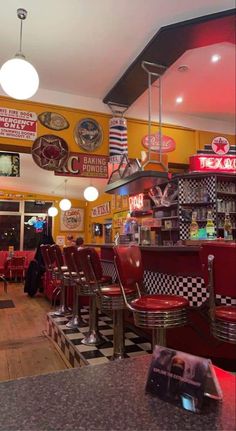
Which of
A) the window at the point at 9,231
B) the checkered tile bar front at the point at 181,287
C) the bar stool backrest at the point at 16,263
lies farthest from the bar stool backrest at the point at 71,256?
the window at the point at 9,231

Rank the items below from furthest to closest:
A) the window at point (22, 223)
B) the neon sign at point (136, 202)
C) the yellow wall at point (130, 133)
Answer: the window at point (22, 223) < the neon sign at point (136, 202) < the yellow wall at point (130, 133)

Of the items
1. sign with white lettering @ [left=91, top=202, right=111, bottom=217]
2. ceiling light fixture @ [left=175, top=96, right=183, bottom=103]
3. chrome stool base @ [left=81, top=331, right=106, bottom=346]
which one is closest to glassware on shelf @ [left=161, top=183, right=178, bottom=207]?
ceiling light fixture @ [left=175, top=96, right=183, bottom=103]

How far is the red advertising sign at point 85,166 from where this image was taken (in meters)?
4.69

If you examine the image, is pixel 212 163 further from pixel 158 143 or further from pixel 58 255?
pixel 58 255

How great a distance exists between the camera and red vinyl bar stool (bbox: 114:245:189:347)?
1926mm

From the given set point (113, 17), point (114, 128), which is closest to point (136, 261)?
point (113, 17)

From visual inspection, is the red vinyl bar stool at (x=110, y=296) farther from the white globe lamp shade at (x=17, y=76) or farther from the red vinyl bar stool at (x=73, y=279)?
the white globe lamp shade at (x=17, y=76)

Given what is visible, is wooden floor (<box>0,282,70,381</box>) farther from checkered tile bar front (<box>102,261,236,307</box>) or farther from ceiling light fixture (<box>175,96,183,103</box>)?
ceiling light fixture (<box>175,96,183,103</box>)

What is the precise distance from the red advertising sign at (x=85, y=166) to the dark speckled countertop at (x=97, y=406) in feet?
13.5

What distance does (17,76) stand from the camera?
296cm

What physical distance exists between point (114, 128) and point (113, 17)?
6.01ft

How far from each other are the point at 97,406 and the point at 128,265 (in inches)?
64.9

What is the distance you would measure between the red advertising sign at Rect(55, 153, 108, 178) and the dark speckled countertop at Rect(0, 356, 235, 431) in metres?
4.11

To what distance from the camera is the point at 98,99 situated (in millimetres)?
4953
